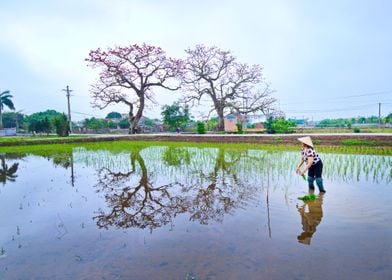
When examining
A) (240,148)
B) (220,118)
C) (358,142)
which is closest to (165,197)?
(240,148)

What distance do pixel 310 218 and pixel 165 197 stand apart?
2786 millimetres

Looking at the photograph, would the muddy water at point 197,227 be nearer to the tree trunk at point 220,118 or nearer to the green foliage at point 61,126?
the tree trunk at point 220,118

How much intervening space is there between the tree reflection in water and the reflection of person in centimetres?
109

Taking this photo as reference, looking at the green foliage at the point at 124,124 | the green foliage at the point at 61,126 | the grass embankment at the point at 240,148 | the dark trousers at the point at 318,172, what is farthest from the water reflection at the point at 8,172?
the green foliage at the point at 124,124

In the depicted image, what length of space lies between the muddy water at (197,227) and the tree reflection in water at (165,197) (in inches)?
0.8

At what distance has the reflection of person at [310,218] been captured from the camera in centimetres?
371

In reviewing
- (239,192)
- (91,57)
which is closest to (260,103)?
(91,57)

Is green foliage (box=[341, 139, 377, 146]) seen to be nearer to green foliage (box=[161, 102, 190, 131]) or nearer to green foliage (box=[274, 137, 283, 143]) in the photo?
green foliage (box=[274, 137, 283, 143])

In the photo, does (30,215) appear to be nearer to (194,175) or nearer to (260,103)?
(194,175)

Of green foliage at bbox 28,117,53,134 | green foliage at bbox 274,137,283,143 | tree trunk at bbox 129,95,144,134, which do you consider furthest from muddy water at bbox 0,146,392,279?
green foliage at bbox 28,117,53,134

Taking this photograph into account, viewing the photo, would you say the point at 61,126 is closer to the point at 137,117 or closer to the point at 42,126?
the point at 42,126

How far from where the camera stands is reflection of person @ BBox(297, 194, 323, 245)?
146 inches

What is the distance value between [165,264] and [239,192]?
3159 millimetres

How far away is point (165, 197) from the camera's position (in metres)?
5.83
